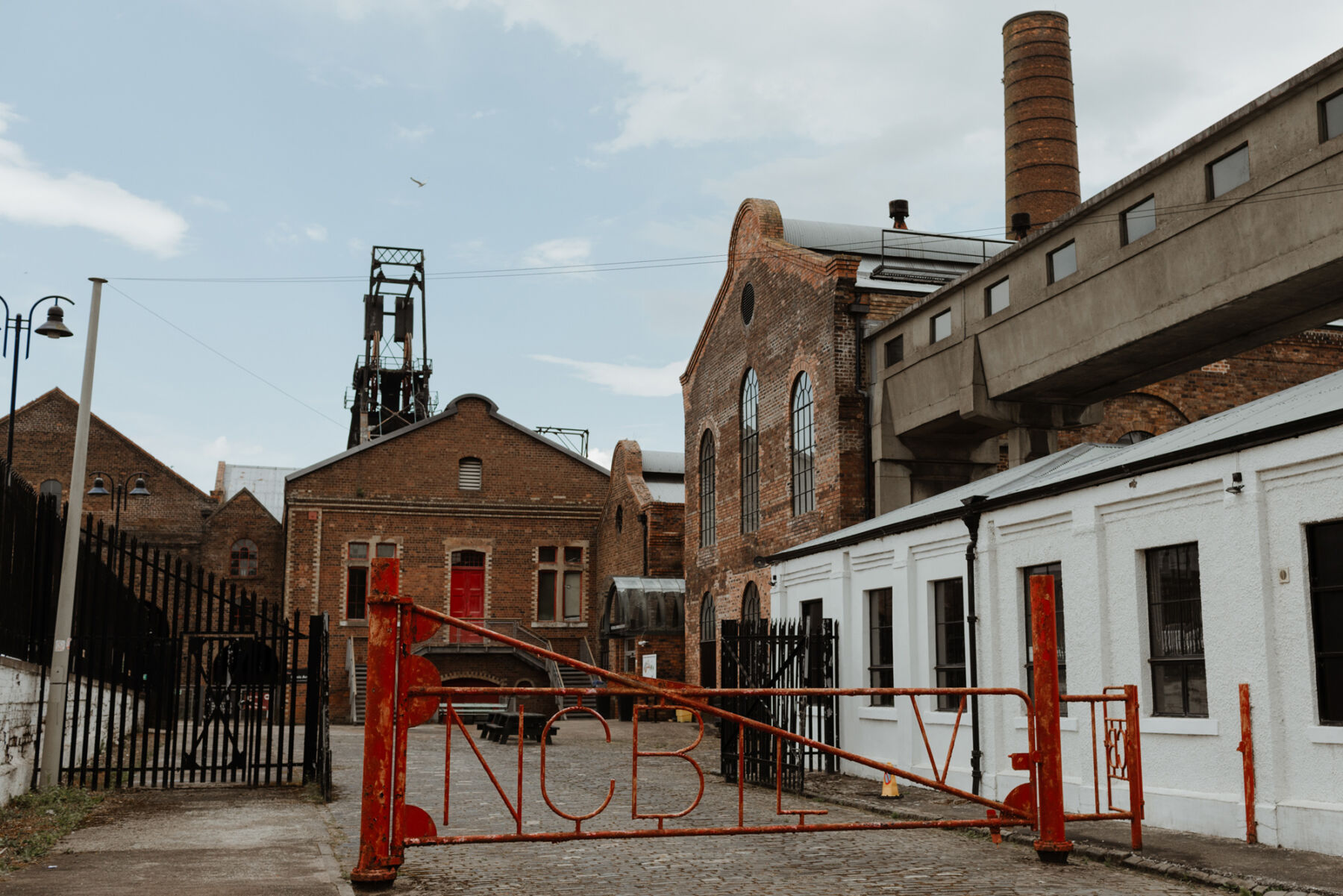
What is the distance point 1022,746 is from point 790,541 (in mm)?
11366

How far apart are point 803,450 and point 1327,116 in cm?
1202

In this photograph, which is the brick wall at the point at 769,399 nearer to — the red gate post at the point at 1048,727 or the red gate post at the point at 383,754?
the red gate post at the point at 1048,727

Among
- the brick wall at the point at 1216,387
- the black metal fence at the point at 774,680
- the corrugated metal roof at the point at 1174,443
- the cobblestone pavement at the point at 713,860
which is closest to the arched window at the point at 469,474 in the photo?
the brick wall at the point at 1216,387

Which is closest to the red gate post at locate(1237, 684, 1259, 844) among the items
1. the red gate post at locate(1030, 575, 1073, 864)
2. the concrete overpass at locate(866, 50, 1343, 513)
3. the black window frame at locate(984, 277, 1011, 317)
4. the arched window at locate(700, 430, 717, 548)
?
the red gate post at locate(1030, 575, 1073, 864)

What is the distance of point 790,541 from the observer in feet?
77.0

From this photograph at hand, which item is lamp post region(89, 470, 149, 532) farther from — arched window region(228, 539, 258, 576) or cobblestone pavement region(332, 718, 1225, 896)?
cobblestone pavement region(332, 718, 1225, 896)

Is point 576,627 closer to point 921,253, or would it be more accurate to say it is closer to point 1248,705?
point 921,253

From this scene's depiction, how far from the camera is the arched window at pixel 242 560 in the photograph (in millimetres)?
41938

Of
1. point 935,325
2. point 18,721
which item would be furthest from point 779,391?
point 18,721

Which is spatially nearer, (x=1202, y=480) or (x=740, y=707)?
(x=1202, y=480)

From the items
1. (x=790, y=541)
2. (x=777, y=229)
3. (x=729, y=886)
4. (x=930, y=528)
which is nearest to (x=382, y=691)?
(x=729, y=886)

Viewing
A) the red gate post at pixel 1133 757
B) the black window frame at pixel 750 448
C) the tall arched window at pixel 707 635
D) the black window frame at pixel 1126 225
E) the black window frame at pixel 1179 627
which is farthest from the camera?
the tall arched window at pixel 707 635

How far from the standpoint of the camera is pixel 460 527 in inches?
1516

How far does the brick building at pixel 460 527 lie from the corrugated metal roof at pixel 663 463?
2.05 metres
